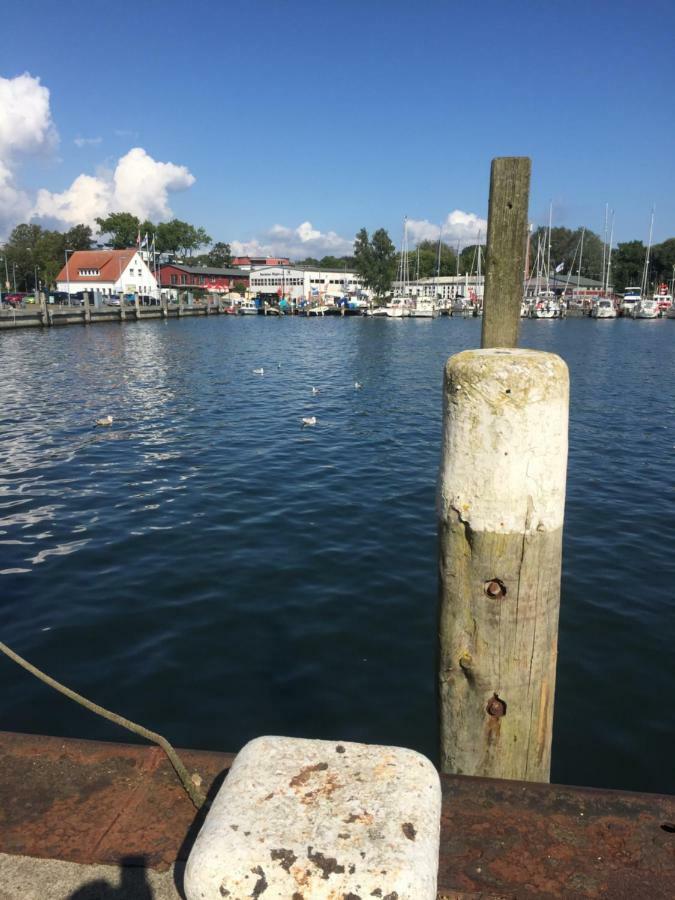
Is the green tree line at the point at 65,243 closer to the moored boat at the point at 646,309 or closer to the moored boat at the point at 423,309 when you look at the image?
the moored boat at the point at 423,309

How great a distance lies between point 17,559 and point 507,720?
7911mm

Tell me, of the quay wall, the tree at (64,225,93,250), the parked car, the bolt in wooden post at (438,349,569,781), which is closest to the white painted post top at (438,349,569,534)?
the bolt in wooden post at (438,349,569,781)

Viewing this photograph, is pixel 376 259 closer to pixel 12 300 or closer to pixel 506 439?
pixel 12 300

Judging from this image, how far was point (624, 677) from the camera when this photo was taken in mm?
6879

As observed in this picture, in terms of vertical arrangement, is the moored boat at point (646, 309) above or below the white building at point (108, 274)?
below

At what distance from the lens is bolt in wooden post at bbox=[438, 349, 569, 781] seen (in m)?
3.18

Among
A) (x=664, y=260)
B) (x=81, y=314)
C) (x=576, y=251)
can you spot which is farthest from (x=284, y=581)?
(x=576, y=251)

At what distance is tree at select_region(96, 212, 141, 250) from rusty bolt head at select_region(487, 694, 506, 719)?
152 m

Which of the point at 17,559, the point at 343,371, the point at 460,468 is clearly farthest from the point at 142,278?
the point at 460,468

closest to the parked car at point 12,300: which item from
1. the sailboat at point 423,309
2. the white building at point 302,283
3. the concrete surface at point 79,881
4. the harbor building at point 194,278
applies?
the harbor building at point 194,278

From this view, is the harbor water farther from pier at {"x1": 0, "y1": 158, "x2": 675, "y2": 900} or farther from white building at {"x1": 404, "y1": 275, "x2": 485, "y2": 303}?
white building at {"x1": 404, "y1": 275, "x2": 485, "y2": 303}

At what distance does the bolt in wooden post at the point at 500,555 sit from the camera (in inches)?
125

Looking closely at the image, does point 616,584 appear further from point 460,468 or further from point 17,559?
point 17,559

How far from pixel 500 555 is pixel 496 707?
925 millimetres
